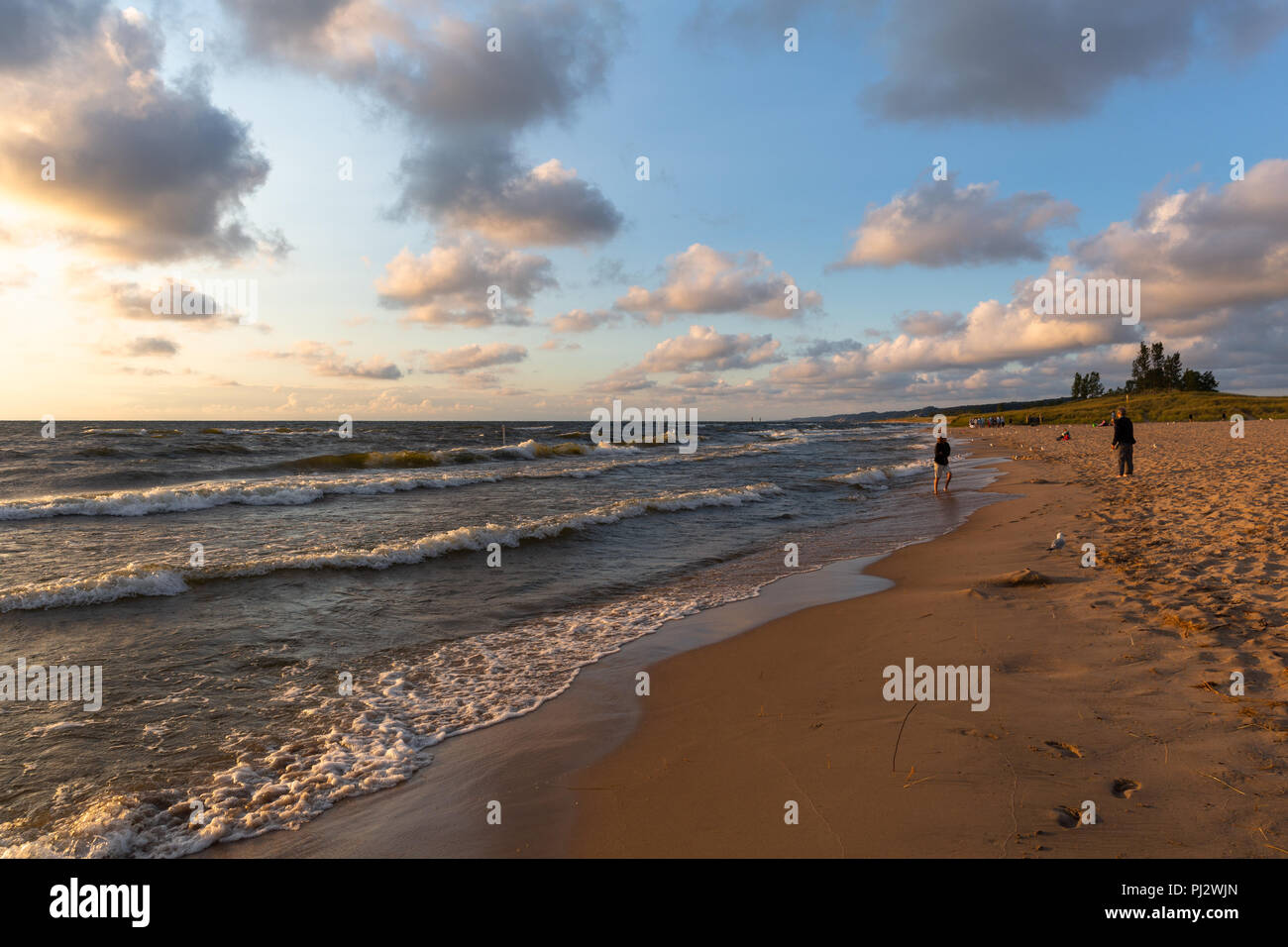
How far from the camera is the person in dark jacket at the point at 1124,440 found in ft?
65.3

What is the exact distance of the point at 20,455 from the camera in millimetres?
37844

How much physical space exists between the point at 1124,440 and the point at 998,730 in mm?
20190

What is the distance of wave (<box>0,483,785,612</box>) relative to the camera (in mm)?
9914

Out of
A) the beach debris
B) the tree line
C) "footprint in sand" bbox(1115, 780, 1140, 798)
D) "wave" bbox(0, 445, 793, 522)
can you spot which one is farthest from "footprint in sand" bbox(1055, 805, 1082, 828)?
the tree line

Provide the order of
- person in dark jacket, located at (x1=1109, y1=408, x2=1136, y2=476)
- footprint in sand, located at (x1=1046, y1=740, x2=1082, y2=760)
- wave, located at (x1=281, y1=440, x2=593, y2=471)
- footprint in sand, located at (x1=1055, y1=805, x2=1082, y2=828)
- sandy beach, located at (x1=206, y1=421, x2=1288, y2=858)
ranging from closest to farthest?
footprint in sand, located at (x1=1055, y1=805, x2=1082, y2=828) → sandy beach, located at (x1=206, y1=421, x2=1288, y2=858) → footprint in sand, located at (x1=1046, y1=740, x2=1082, y2=760) → person in dark jacket, located at (x1=1109, y1=408, x2=1136, y2=476) → wave, located at (x1=281, y1=440, x2=593, y2=471)

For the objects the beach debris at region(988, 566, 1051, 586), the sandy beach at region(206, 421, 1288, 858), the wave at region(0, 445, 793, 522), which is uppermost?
the wave at region(0, 445, 793, 522)

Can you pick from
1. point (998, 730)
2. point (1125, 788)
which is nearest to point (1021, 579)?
point (998, 730)

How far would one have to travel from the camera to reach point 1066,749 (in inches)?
178

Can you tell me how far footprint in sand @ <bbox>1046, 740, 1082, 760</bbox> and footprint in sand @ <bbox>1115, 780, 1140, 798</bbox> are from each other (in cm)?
36

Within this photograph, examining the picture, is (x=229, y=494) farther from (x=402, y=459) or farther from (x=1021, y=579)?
(x=1021, y=579)

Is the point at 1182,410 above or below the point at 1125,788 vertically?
above

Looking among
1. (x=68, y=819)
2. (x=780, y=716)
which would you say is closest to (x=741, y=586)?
(x=780, y=716)

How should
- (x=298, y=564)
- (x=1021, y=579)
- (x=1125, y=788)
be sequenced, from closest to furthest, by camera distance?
(x=1125, y=788) < (x=1021, y=579) < (x=298, y=564)

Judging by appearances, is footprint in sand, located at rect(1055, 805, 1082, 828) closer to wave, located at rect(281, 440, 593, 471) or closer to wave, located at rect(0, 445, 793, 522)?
wave, located at rect(0, 445, 793, 522)
